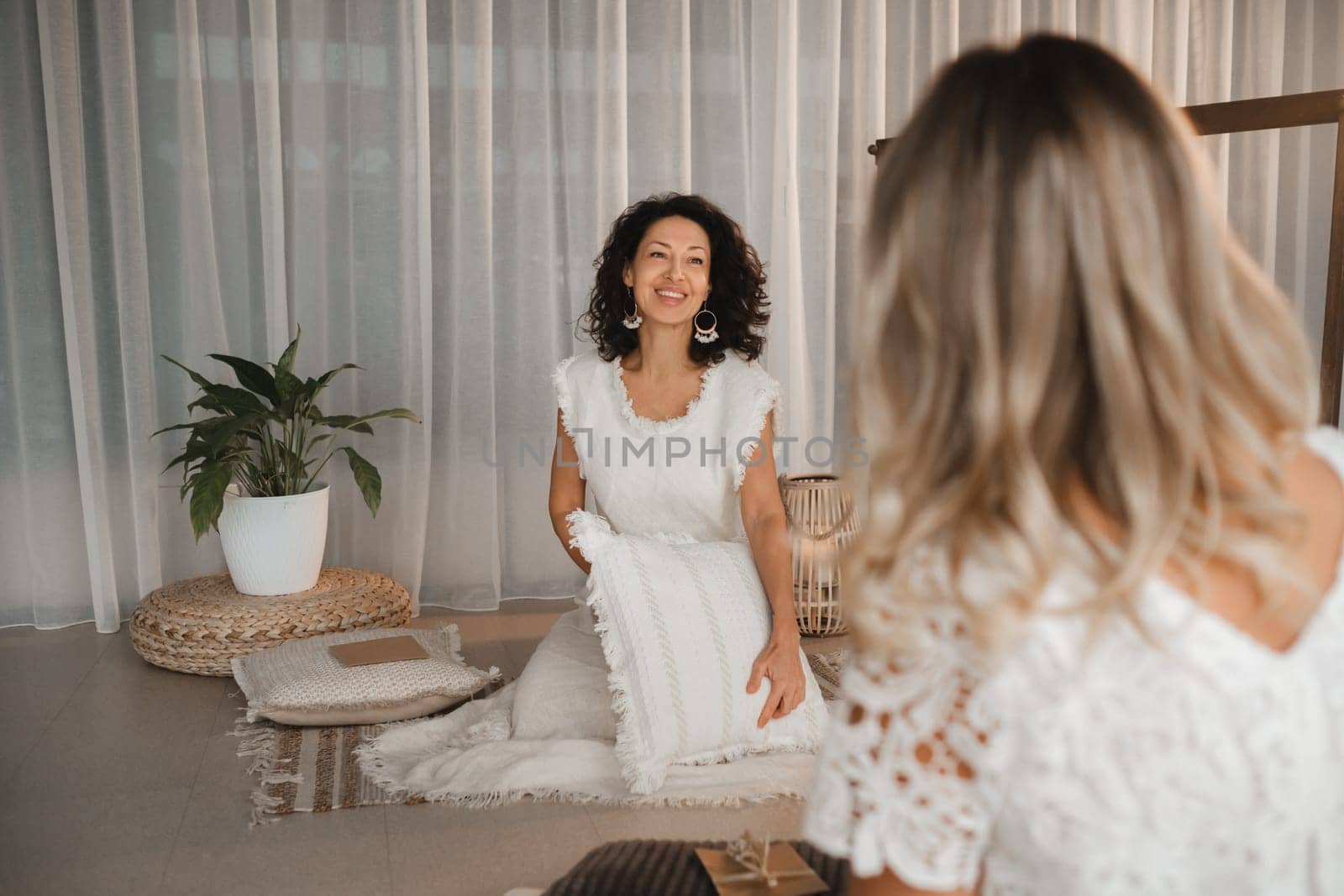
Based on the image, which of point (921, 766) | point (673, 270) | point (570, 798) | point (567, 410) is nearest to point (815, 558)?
point (567, 410)

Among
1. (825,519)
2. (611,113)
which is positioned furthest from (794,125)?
(825,519)

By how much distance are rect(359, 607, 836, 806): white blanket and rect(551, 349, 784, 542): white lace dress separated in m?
0.36

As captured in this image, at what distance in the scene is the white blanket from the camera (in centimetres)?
212

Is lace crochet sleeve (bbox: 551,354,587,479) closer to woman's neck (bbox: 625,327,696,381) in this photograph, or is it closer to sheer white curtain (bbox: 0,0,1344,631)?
woman's neck (bbox: 625,327,696,381)

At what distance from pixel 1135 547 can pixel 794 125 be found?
126 inches

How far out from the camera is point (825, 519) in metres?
3.22

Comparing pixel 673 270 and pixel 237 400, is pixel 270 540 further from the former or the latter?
pixel 673 270

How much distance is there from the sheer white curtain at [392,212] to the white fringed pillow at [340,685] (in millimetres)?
854

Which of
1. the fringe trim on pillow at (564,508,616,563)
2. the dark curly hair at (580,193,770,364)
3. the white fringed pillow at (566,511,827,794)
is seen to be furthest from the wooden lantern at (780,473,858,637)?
the fringe trim on pillow at (564,508,616,563)

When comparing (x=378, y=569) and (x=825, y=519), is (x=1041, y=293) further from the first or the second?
(x=378, y=569)

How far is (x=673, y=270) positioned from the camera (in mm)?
2527

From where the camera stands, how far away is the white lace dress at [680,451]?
8.24ft

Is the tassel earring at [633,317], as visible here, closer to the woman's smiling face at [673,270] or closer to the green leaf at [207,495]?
the woman's smiling face at [673,270]

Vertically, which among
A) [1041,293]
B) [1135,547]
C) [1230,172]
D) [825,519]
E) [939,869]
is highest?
[1230,172]
